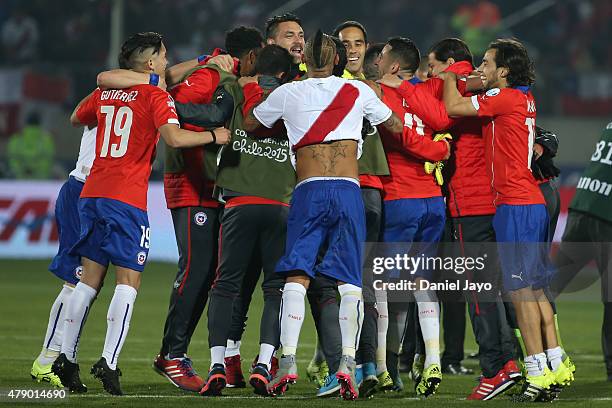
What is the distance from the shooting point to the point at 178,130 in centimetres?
731

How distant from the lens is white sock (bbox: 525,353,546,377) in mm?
7294

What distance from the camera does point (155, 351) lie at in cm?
998

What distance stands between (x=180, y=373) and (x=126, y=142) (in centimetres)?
160

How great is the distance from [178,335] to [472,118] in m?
2.46

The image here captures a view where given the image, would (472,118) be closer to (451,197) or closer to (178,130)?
(451,197)

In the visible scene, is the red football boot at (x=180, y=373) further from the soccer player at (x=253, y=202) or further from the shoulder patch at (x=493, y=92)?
the shoulder patch at (x=493, y=92)

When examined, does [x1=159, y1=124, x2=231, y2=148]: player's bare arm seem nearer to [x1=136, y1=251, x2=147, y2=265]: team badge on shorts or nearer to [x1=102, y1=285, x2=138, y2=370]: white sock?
[x1=136, y1=251, x2=147, y2=265]: team badge on shorts

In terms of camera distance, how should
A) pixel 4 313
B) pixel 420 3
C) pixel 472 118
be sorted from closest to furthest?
pixel 472 118
pixel 4 313
pixel 420 3

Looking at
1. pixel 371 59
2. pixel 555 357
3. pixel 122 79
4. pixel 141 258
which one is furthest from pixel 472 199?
pixel 122 79

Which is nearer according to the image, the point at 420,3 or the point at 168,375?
the point at 168,375

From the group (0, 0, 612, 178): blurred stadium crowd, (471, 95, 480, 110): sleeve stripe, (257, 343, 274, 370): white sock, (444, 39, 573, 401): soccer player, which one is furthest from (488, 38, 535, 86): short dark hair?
(0, 0, 612, 178): blurred stadium crowd

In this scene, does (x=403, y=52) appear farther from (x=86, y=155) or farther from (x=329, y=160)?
(x=86, y=155)

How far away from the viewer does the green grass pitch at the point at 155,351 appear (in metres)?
7.19

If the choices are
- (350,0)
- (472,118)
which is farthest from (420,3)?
(472,118)
